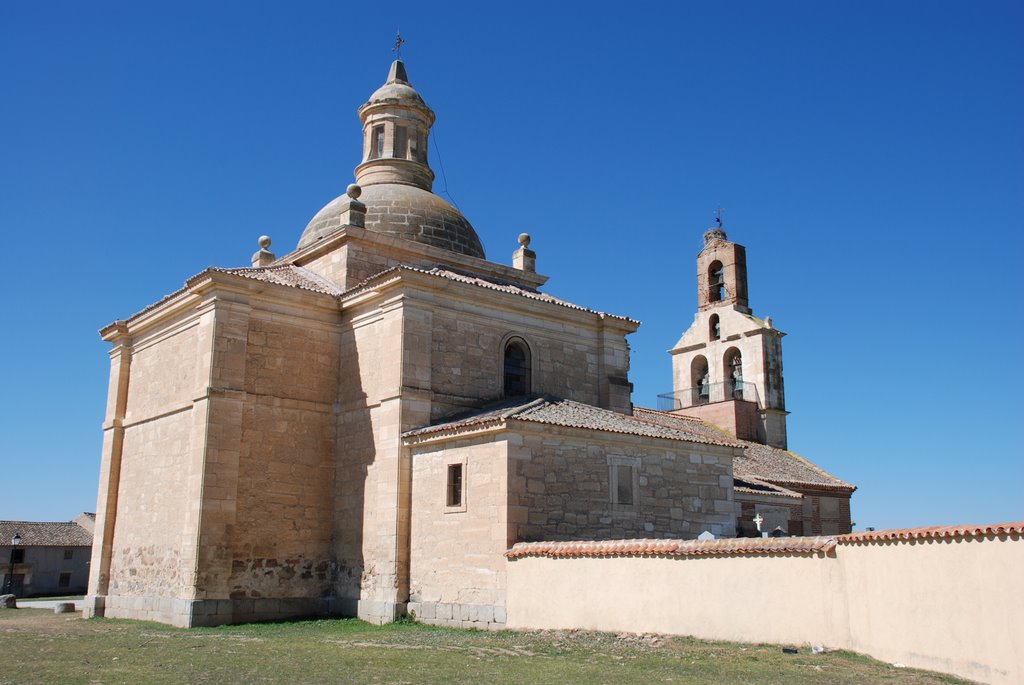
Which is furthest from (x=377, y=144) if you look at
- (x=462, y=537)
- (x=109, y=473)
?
(x=462, y=537)

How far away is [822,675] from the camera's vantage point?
8594mm

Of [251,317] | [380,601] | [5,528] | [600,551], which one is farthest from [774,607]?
[5,528]

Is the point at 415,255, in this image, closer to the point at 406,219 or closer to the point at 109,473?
the point at 406,219

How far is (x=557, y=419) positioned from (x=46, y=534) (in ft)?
132

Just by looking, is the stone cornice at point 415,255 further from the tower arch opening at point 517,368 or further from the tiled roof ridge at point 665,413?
the tiled roof ridge at point 665,413

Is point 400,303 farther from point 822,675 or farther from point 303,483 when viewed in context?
point 822,675

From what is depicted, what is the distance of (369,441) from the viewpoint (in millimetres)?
16922

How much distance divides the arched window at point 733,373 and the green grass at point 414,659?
21.0m

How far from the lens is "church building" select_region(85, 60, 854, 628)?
1508 centimetres

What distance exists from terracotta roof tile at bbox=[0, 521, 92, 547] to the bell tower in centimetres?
3116

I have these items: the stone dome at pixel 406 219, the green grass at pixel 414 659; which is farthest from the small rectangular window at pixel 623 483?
the stone dome at pixel 406 219

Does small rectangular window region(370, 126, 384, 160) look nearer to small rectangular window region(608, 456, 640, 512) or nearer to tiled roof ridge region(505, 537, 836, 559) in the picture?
small rectangular window region(608, 456, 640, 512)

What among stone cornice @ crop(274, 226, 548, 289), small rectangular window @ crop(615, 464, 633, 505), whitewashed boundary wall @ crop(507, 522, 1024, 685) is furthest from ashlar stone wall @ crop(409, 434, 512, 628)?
stone cornice @ crop(274, 226, 548, 289)

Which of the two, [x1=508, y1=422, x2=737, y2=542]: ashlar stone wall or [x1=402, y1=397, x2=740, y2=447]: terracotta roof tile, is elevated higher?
[x1=402, y1=397, x2=740, y2=447]: terracotta roof tile
